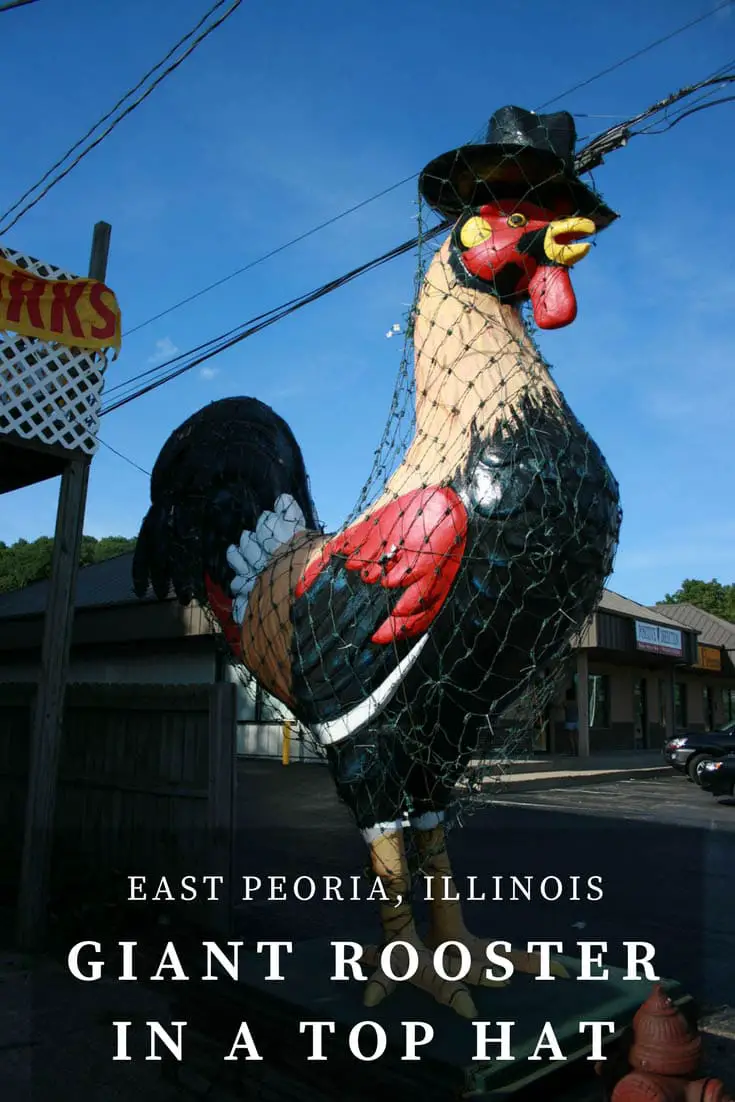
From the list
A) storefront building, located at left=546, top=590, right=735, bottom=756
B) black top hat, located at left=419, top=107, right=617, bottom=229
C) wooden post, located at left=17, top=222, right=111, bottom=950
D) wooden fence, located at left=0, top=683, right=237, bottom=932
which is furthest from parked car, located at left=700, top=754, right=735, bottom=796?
black top hat, located at left=419, top=107, right=617, bottom=229

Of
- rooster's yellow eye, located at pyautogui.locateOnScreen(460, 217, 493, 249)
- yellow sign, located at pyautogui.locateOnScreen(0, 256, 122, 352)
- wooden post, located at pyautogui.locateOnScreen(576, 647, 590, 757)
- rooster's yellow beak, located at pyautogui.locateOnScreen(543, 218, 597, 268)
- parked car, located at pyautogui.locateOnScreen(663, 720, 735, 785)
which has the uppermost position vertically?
yellow sign, located at pyautogui.locateOnScreen(0, 256, 122, 352)

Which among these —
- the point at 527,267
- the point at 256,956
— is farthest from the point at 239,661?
the point at 527,267

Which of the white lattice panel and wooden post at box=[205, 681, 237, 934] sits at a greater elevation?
the white lattice panel

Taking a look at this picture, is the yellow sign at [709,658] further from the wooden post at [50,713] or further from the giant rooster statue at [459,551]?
the giant rooster statue at [459,551]

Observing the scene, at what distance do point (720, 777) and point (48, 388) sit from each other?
1129 centimetres

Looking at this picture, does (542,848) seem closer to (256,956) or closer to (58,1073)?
(256,956)

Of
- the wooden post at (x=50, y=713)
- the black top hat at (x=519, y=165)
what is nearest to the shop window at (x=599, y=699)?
the wooden post at (x=50, y=713)

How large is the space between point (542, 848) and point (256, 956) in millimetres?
4955

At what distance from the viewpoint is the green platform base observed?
246 cm

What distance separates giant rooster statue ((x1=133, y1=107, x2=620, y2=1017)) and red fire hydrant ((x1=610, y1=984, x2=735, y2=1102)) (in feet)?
2.31

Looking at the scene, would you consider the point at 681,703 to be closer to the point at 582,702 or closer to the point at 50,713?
the point at 582,702

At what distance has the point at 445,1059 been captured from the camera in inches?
96.3

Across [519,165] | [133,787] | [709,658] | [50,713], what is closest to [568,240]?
[519,165]

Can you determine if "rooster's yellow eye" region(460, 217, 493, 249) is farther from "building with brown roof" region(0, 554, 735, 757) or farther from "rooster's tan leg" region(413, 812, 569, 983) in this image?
"building with brown roof" region(0, 554, 735, 757)
